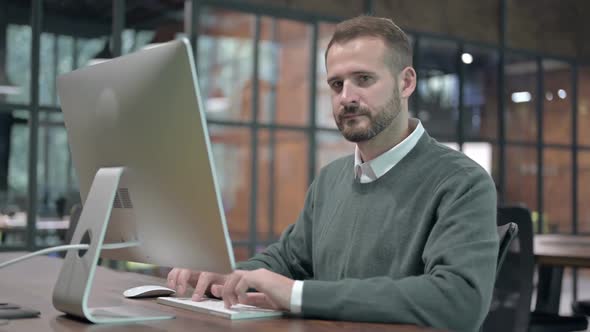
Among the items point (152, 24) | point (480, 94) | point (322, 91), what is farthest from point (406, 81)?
point (480, 94)

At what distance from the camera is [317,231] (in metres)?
1.92

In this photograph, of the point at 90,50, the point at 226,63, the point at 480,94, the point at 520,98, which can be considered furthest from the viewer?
the point at 520,98

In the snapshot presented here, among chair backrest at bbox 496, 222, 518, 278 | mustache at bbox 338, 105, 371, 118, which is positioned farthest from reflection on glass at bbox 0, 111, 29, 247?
chair backrest at bbox 496, 222, 518, 278

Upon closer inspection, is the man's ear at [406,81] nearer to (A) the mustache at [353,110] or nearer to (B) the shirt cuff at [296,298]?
(A) the mustache at [353,110]

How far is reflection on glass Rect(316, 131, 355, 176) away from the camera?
667 centimetres

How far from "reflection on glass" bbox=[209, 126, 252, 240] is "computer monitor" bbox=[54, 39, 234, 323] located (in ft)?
14.3

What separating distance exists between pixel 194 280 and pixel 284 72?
15.7 feet

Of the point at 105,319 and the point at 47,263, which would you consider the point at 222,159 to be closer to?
the point at 47,263

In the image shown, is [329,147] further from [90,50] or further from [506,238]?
[506,238]

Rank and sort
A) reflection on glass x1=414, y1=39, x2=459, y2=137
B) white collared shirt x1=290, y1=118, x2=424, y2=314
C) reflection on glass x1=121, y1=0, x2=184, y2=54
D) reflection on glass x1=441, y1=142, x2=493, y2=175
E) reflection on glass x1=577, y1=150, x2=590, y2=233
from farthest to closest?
reflection on glass x1=577, y1=150, x2=590, y2=233 → reflection on glass x1=441, y1=142, x2=493, y2=175 → reflection on glass x1=414, y1=39, x2=459, y2=137 → reflection on glass x1=121, y1=0, x2=184, y2=54 → white collared shirt x1=290, y1=118, x2=424, y2=314

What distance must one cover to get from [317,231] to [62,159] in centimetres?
373

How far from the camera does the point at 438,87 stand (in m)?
7.47

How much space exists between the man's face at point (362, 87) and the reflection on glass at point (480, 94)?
20.1ft

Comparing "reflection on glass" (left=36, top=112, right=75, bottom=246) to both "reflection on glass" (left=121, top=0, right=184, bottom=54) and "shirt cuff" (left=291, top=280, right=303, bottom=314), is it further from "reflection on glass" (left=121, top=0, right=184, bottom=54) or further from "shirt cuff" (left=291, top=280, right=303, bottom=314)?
"shirt cuff" (left=291, top=280, right=303, bottom=314)
